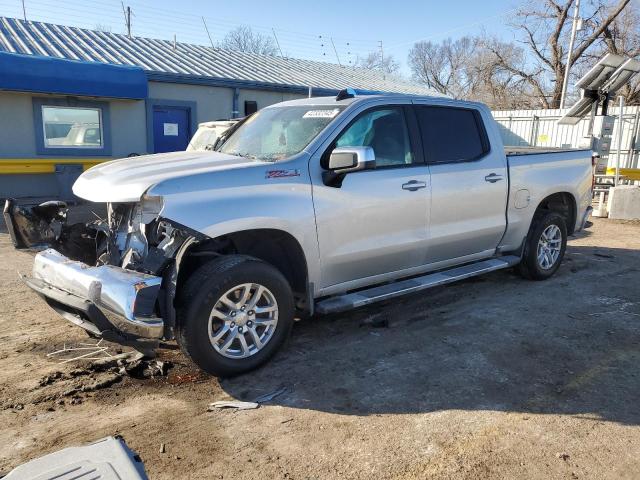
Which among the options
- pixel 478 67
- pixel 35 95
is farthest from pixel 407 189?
pixel 478 67

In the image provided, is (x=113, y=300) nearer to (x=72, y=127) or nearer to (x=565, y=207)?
(x=565, y=207)

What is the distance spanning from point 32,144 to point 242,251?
1063 cm

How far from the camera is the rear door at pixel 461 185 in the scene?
504cm

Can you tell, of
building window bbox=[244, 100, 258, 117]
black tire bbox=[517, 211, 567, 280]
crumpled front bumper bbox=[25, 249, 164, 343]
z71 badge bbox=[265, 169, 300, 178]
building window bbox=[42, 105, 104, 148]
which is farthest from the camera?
building window bbox=[244, 100, 258, 117]

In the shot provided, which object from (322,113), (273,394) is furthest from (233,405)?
(322,113)

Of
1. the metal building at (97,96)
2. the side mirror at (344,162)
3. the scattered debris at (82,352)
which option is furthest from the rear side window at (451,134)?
the metal building at (97,96)

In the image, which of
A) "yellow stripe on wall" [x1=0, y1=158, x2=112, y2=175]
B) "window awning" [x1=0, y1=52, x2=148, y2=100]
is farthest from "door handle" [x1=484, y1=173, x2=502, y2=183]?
"yellow stripe on wall" [x1=0, y1=158, x2=112, y2=175]

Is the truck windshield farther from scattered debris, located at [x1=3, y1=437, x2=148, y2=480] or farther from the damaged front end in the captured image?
scattered debris, located at [x1=3, y1=437, x2=148, y2=480]

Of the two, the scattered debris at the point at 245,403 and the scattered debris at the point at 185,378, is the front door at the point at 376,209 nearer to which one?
the scattered debris at the point at 245,403

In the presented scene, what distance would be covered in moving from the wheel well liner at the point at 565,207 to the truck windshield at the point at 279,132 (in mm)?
3380

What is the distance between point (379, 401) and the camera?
11.8 ft

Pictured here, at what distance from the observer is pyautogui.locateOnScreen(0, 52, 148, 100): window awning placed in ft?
37.9

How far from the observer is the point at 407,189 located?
15.5ft

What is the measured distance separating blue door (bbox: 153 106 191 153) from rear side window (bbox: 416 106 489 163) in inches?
426
